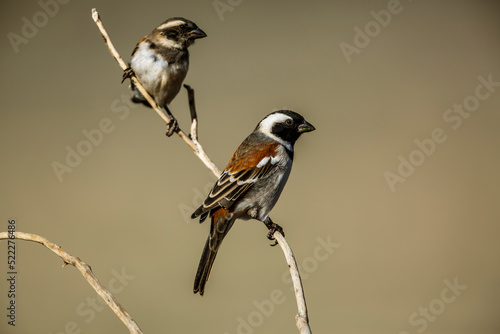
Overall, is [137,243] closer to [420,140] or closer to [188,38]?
[188,38]

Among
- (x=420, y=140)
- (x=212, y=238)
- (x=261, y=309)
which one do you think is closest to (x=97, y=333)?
(x=261, y=309)

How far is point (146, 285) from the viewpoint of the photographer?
605cm

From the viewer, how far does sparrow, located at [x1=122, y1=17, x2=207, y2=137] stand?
4.01 m

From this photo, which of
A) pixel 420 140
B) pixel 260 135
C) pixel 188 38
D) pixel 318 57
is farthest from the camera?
pixel 318 57

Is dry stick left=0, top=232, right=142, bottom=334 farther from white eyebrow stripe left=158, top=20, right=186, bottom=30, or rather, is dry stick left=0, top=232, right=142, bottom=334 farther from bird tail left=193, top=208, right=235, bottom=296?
white eyebrow stripe left=158, top=20, right=186, bottom=30

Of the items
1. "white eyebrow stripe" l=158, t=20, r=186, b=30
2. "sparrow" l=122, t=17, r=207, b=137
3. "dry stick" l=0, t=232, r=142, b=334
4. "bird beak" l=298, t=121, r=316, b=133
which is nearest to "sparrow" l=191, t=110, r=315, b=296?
"bird beak" l=298, t=121, r=316, b=133

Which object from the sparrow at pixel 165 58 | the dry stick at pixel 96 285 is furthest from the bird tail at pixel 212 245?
the sparrow at pixel 165 58

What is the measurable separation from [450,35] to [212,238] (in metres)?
Result: 8.39

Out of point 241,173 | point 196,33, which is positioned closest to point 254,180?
point 241,173

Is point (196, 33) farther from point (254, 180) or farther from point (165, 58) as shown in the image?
point (254, 180)

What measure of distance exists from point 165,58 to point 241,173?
4.33 feet

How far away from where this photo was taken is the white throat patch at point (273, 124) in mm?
3570

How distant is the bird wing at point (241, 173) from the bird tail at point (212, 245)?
0.10m

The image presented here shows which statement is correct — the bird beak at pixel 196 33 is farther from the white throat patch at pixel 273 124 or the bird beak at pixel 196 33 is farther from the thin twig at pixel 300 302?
the thin twig at pixel 300 302
